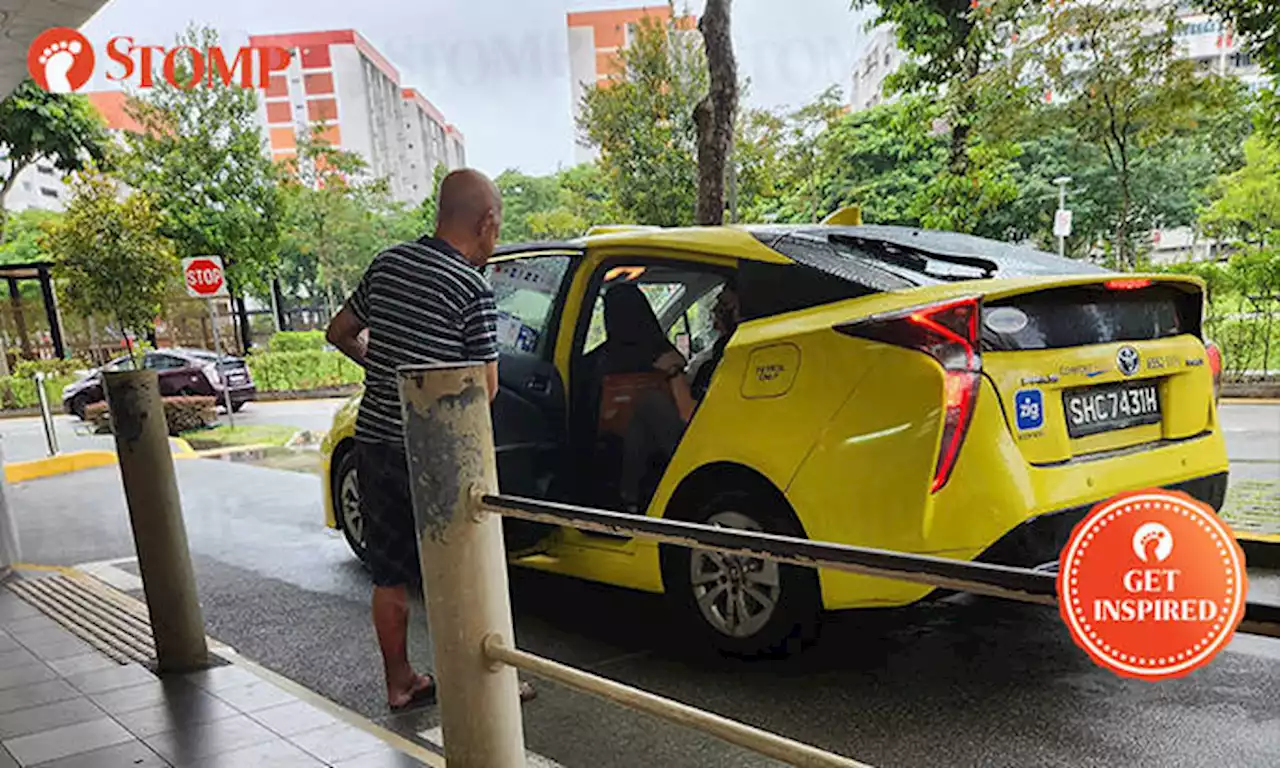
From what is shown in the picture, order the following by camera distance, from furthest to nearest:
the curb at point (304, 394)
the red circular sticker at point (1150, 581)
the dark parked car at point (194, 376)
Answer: the curb at point (304, 394)
the dark parked car at point (194, 376)
the red circular sticker at point (1150, 581)

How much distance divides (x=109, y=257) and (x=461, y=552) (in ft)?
44.0

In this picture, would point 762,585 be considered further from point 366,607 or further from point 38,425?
point 38,425

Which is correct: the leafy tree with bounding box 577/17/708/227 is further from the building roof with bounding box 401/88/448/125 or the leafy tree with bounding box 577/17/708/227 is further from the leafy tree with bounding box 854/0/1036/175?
the building roof with bounding box 401/88/448/125

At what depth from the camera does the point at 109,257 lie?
1255 centimetres

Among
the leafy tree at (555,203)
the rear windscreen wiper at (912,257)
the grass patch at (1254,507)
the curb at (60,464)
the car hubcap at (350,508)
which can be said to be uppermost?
the leafy tree at (555,203)

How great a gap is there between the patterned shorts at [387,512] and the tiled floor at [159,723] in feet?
1.62

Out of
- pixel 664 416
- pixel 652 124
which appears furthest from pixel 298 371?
pixel 664 416

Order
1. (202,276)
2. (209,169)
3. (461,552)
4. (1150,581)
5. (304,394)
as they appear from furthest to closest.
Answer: (304,394) → (209,169) → (202,276) → (461,552) → (1150,581)

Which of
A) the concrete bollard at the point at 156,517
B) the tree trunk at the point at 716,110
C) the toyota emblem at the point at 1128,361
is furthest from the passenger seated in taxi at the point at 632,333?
the tree trunk at the point at 716,110

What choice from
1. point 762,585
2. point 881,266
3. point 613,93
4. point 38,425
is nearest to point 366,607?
point 762,585

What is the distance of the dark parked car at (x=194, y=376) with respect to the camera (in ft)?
47.5

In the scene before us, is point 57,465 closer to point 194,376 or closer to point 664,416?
point 194,376

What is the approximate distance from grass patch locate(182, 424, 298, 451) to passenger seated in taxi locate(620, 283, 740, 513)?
28.6 ft

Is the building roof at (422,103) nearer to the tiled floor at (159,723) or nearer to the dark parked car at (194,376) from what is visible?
the dark parked car at (194,376)
